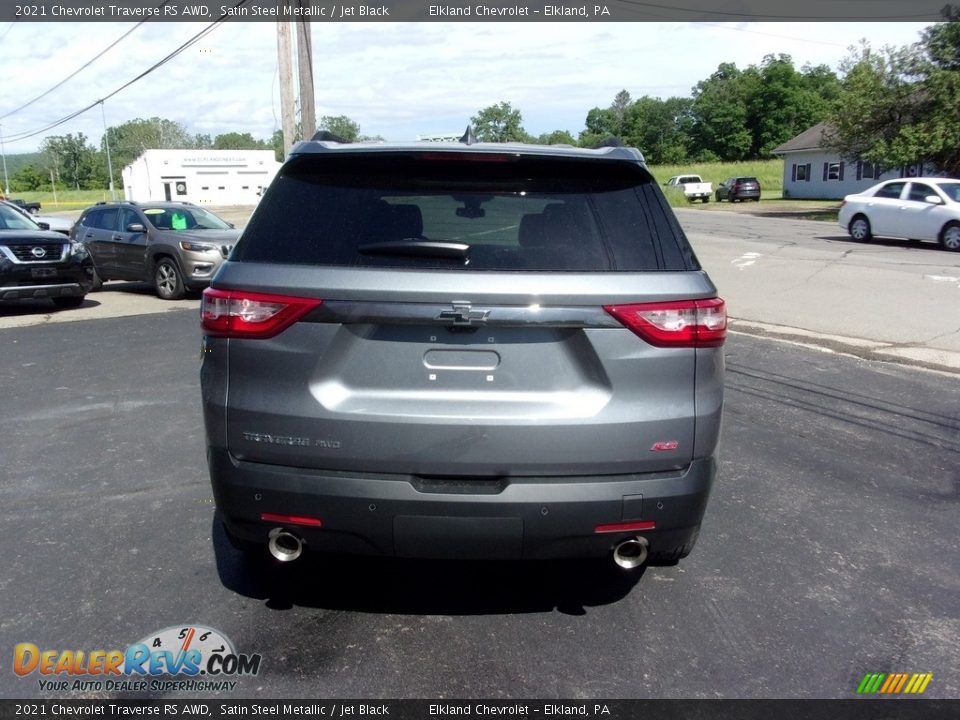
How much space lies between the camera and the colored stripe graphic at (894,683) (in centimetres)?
320

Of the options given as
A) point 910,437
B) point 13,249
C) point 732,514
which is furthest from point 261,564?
point 13,249

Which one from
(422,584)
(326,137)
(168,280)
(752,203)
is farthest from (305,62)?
(752,203)

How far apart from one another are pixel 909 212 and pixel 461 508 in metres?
22.7

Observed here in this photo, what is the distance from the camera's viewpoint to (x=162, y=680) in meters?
3.25

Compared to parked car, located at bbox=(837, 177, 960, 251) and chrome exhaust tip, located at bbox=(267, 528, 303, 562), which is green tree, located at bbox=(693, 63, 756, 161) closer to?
parked car, located at bbox=(837, 177, 960, 251)

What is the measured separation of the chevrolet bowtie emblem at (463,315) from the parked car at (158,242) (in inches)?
455

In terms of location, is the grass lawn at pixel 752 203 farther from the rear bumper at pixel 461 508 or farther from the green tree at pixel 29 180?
the rear bumper at pixel 461 508

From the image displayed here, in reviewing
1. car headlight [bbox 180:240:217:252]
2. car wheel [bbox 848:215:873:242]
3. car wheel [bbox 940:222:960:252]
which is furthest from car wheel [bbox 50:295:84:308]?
car wheel [bbox 848:215:873:242]

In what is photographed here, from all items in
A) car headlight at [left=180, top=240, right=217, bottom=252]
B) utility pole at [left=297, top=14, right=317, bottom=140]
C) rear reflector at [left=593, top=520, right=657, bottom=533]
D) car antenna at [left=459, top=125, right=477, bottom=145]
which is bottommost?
car headlight at [left=180, top=240, right=217, bottom=252]

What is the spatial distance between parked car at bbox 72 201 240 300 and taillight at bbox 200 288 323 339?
11.1 meters

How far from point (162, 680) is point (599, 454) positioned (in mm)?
1859

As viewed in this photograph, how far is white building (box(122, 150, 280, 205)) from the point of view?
65875 millimetres

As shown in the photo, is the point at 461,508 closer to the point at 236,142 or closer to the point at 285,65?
the point at 285,65

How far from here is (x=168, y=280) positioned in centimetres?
1484
